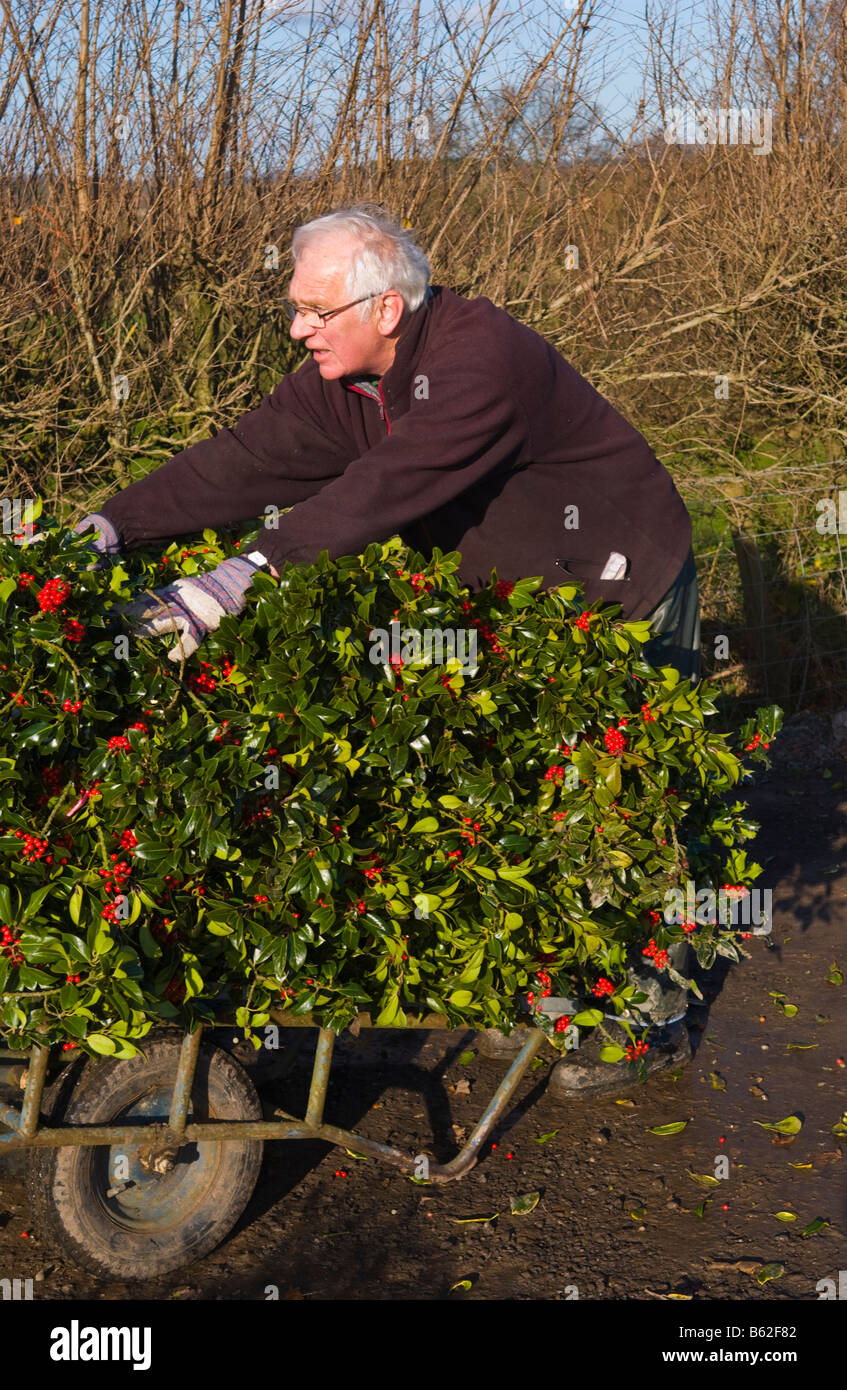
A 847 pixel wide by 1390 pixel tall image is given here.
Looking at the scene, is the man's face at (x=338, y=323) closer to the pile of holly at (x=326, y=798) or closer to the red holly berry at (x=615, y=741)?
the pile of holly at (x=326, y=798)

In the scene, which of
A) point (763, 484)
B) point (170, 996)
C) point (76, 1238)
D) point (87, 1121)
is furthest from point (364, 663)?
point (763, 484)

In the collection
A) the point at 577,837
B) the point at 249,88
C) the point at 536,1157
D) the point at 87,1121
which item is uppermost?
the point at 249,88

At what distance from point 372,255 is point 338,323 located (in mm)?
159

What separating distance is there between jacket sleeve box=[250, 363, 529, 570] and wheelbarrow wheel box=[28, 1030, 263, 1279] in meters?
1.06

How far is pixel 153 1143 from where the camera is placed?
2.41 metres

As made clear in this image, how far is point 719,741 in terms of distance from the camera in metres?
2.42

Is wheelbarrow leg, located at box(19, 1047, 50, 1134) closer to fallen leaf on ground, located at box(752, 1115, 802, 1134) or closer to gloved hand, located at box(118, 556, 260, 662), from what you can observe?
gloved hand, located at box(118, 556, 260, 662)

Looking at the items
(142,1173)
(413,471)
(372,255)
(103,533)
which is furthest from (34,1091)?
(372,255)

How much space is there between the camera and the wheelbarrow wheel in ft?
7.98

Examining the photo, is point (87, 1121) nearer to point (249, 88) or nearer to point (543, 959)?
point (543, 959)

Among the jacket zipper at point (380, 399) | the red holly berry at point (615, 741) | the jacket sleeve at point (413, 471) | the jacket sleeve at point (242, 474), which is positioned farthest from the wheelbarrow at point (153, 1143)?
the jacket zipper at point (380, 399)

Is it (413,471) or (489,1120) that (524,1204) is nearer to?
(489,1120)

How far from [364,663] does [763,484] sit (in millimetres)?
5463

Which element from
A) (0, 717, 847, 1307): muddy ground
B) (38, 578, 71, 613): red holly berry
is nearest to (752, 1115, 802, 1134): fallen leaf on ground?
(0, 717, 847, 1307): muddy ground
